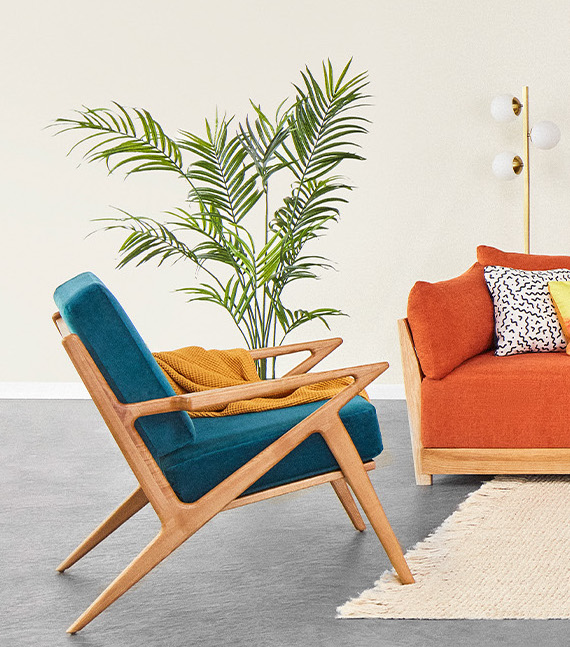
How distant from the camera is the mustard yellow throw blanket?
99.3 inches

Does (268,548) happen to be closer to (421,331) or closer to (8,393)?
(421,331)

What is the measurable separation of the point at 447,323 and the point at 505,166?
5.71 ft

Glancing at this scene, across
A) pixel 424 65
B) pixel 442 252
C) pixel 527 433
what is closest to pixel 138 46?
pixel 424 65

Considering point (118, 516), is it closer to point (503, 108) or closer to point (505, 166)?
point (505, 166)

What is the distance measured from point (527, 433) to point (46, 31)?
3.97 meters

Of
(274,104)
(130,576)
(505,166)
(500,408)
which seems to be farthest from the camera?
(274,104)

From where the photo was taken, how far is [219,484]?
6.96ft

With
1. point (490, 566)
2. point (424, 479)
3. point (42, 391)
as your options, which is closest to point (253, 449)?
point (490, 566)

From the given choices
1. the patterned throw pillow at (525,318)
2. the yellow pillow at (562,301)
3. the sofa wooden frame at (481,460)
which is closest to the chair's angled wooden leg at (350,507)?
the sofa wooden frame at (481,460)

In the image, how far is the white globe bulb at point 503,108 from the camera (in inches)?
182

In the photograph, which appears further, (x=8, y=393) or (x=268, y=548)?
(x=8, y=393)

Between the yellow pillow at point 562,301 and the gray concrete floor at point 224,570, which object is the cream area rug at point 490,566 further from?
the yellow pillow at point 562,301

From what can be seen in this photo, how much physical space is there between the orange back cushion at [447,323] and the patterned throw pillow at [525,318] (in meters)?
0.07

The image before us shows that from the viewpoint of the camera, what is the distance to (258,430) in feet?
7.32
